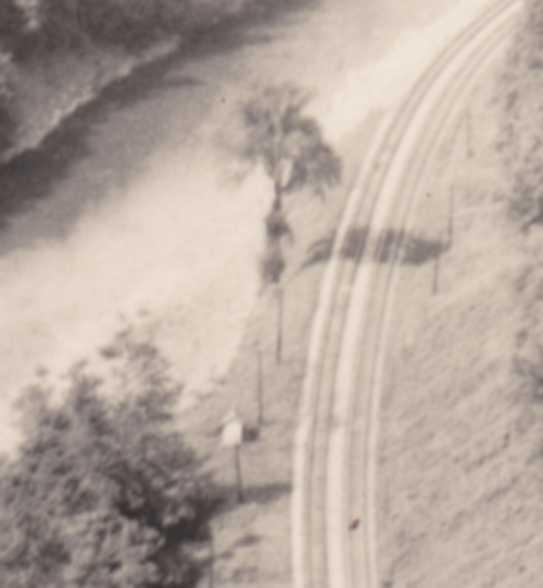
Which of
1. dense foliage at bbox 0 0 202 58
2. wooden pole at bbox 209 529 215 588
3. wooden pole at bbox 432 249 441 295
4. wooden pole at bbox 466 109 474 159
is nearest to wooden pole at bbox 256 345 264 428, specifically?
wooden pole at bbox 209 529 215 588

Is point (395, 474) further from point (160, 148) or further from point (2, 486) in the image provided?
point (160, 148)

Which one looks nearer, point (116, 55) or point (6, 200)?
point (6, 200)

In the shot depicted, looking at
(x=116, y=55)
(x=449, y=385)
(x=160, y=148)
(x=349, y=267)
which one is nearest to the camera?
(x=449, y=385)

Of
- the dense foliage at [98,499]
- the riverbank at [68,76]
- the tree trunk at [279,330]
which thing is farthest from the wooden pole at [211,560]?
the riverbank at [68,76]

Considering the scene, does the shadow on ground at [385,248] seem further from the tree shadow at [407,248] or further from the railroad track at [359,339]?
the railroad track at [359,339]

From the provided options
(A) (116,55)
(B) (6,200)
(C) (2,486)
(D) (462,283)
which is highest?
(A) (116,55)

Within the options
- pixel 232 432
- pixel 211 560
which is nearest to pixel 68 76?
pixel 232 432

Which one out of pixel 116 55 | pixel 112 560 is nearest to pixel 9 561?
pixel 112 560
